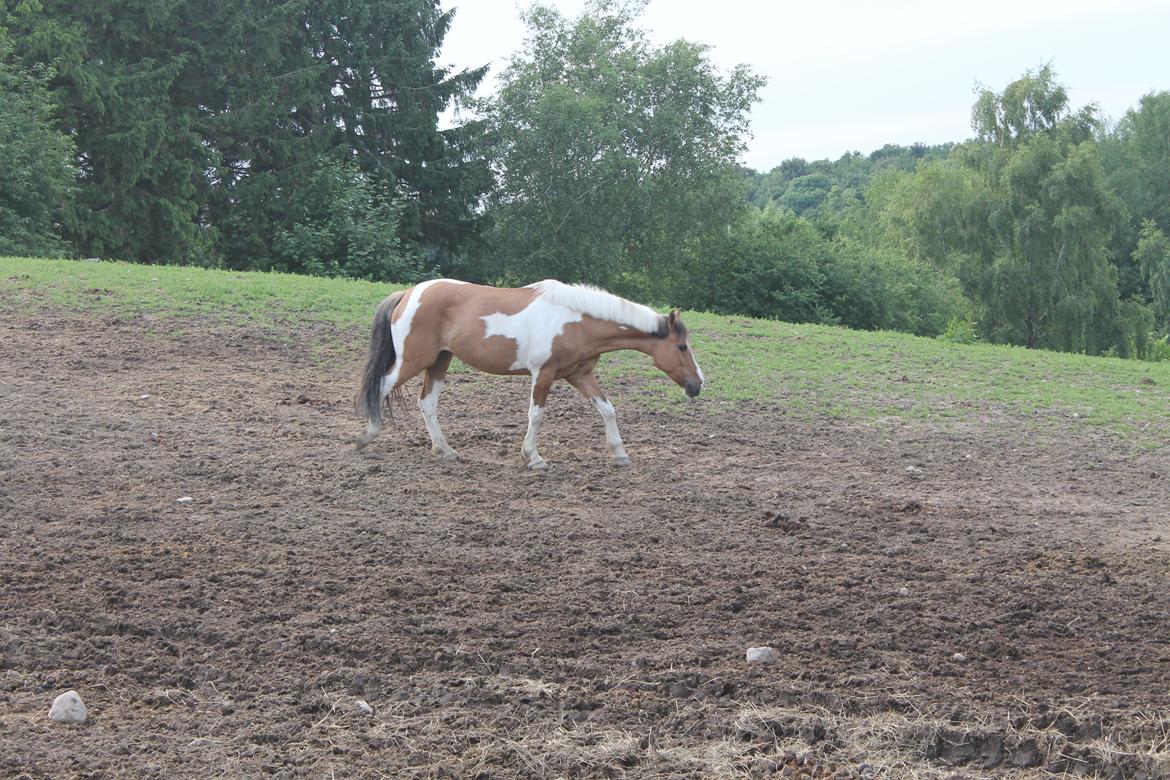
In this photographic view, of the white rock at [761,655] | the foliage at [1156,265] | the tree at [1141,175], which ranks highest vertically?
the tree at [1141,175]

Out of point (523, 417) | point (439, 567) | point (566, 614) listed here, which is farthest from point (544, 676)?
point (523, 417)

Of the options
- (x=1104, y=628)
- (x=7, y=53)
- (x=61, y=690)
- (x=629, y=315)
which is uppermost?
(x=7, y=53)

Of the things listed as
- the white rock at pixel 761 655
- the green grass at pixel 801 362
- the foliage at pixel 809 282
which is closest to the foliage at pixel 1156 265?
the foliage at pixel 809 282

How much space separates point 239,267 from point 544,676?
87.9 ft

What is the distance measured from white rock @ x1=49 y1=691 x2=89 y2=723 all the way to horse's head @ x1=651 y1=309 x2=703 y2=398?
5439 mm

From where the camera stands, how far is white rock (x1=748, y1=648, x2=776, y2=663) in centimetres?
475

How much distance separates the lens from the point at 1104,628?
529 centimetres

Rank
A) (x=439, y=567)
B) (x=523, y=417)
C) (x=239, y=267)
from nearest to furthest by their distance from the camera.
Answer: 1. (x=439, y=567)
2. (x=523, y=417)
3. (x=239, y=267)

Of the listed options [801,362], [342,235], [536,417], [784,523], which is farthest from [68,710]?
[342,235]

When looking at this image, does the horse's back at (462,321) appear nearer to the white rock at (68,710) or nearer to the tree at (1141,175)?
the white rock at (68,710)

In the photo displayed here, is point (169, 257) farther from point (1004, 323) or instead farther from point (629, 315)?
point (1004, 323)

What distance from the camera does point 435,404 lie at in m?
8.82

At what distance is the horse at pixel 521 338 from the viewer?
28.2 feet

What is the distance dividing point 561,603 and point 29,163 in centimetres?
2235
